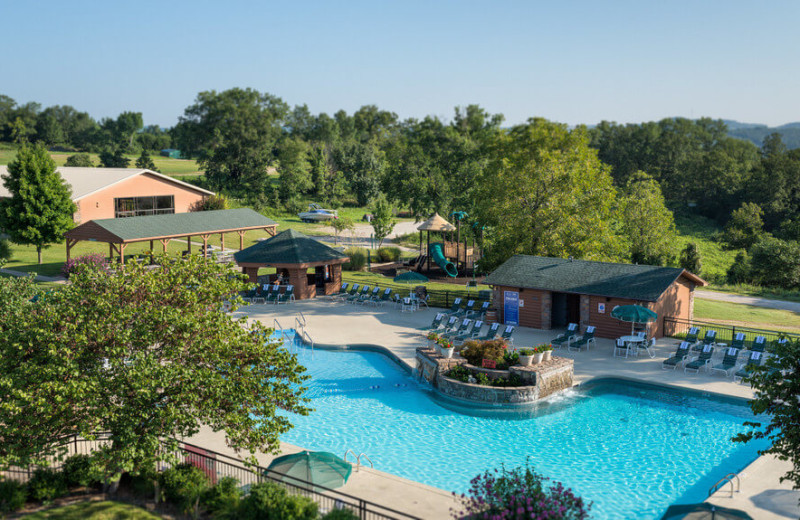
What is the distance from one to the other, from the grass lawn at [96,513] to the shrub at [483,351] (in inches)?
469

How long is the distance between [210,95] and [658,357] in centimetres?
7280

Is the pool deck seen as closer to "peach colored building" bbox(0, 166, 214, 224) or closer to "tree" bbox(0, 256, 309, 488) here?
"tree" bbox(0, 256, 309, 488)

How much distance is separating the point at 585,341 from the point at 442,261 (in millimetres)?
15940

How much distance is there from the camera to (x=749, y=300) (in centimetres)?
3659

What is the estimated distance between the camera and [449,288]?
35.9 meters

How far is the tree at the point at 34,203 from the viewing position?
131 ft

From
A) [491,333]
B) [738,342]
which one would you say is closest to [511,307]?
[491,333]

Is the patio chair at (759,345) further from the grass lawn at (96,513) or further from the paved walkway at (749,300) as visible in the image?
the grass lawn at (96,513)

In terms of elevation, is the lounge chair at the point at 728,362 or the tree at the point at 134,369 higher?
the tree at the point at 134,369

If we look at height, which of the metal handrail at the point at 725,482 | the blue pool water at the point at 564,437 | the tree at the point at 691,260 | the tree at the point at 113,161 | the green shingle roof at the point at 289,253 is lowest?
the blue pool water at the point at 564,437

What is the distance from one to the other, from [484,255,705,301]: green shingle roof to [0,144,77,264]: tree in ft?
94.9

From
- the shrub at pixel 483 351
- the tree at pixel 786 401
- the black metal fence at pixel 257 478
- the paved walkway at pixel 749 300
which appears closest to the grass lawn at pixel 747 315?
the paved walkway at pixel 749 300

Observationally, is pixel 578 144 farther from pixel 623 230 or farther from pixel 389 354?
pixel 389 354

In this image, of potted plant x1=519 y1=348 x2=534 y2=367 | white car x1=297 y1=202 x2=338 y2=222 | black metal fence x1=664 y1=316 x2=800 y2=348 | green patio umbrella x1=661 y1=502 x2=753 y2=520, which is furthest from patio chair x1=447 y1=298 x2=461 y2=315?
white car x1=297 y1=202 x2=338 y2=222
